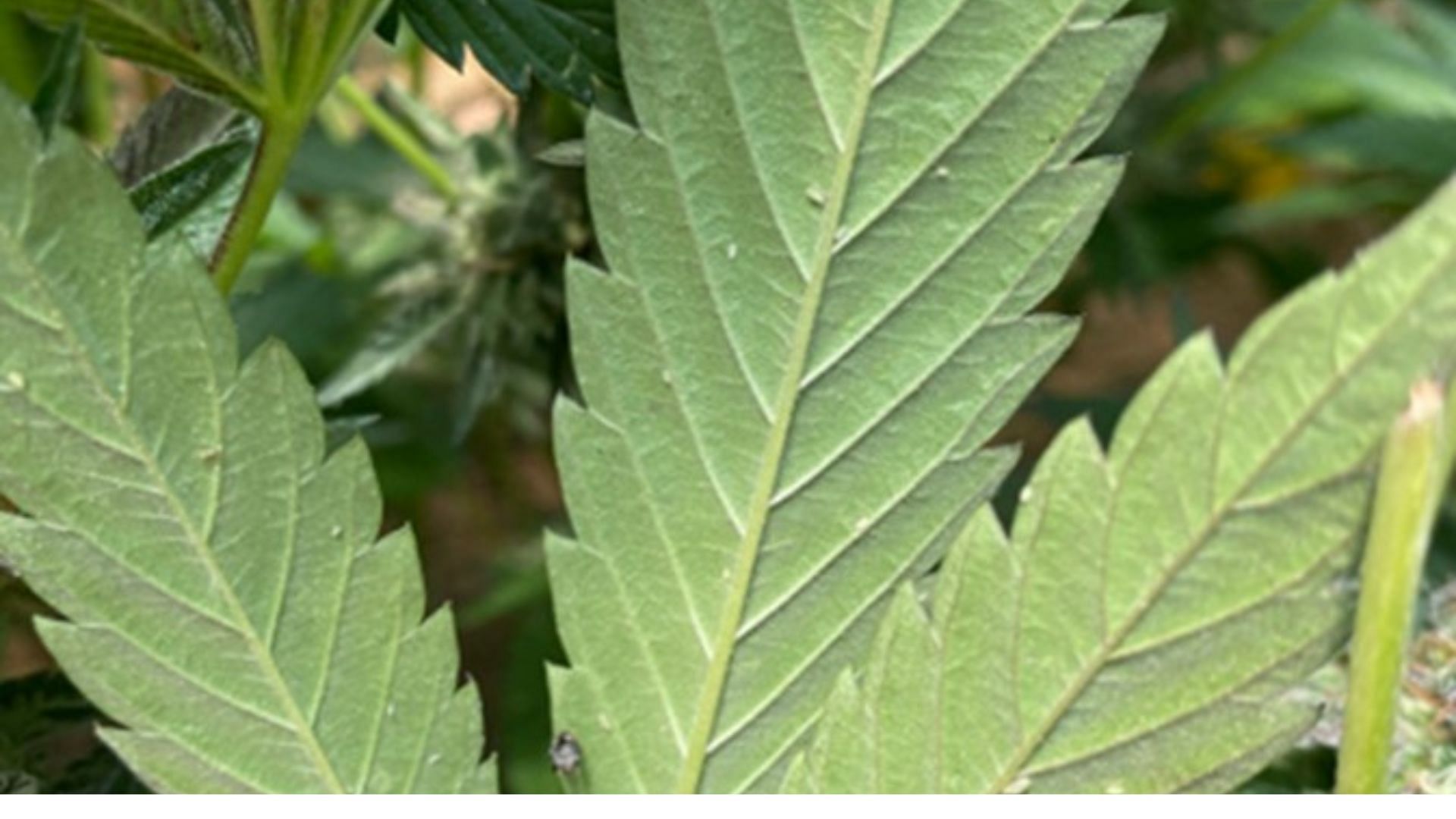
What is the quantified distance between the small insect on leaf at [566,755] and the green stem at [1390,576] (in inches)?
5.4

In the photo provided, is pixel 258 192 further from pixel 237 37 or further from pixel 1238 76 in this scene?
pixel 1238 76

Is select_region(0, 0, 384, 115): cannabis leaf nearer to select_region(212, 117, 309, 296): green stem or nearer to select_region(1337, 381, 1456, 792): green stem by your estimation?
select_region(212, 117, 309, 296): green stem

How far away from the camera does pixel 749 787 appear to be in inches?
15.0

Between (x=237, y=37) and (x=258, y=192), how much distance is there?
0.03 m

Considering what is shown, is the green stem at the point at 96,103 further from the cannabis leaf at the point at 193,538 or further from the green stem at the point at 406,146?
the cannabis leaf at the point at 193,538

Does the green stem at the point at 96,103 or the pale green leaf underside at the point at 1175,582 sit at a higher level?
the green stem at the point at 96,103

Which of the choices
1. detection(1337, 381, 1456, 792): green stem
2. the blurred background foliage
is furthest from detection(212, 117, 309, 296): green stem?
detection(1337, 381, 1456, 792): green stem

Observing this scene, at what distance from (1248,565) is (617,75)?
19 cm

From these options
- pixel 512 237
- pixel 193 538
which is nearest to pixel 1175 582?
pixel 193 538

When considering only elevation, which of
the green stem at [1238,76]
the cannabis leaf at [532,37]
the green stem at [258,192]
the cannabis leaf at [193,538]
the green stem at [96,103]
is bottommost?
the cannabis leaf at [193,538]

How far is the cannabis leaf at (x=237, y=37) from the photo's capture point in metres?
0.39

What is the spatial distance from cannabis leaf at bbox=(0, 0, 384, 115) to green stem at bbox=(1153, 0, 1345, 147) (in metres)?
0.59

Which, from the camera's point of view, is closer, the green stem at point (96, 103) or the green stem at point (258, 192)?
the green stem at point (258, 192)

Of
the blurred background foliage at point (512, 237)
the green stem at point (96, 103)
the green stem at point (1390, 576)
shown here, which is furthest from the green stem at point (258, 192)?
the green stem at point (96, 103)
